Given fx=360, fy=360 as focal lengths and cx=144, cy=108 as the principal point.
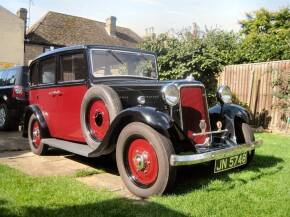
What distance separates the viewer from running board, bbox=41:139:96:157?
4.82 m

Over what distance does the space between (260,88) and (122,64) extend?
6118 millimetres

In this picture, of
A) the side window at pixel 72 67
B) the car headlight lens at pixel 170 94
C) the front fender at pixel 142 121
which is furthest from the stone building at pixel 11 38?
the car headlight lens at pixel 170 94

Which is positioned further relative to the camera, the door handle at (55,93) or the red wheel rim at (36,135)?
the red wheel rim at (36,135)

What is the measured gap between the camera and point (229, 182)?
458 centimetres

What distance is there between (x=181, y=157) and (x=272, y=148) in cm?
393

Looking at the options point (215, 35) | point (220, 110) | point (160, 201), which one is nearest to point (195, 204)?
point (160, 201)

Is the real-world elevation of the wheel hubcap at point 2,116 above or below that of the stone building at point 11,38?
below

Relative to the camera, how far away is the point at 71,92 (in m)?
5.59

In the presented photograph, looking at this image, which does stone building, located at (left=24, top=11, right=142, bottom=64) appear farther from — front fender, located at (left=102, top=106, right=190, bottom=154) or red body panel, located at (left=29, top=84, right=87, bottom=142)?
front fender, located at (left=102, top=106, right=190, bottom=154)

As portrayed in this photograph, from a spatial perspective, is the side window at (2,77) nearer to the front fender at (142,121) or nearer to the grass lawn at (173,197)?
the grass lawn at (173,197)

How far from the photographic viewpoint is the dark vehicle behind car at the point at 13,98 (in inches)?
380

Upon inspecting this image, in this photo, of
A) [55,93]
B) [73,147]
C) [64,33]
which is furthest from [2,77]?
[64,33]

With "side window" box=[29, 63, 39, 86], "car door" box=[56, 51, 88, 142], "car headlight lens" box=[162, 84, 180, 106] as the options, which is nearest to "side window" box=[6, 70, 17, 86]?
"side window" box=[29, 63, 39, 86]

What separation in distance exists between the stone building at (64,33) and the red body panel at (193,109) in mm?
26345
